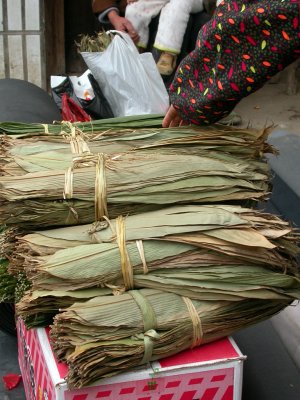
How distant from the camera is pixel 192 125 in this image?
6.56 ft

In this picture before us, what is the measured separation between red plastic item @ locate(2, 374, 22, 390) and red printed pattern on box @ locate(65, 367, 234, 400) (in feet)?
2.29

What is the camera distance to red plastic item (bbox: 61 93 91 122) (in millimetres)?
3178

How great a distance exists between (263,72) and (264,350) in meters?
0.85

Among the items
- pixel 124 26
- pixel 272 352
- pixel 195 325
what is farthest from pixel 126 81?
pixel 195 325

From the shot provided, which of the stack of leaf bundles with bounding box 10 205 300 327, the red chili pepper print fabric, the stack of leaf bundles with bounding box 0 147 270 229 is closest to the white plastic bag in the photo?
the red chili pepper print fabric

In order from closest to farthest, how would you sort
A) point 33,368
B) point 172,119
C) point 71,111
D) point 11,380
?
1. point 33,368
2. point 172,119
3. point 11,380
4. point 71,111

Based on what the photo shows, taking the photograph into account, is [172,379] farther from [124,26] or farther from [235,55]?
[124,26]

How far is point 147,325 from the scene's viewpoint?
1570 mm

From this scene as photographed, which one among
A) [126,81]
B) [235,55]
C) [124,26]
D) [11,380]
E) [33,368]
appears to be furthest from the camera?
[124,26]

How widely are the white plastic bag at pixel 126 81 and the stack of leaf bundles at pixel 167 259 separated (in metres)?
1.77

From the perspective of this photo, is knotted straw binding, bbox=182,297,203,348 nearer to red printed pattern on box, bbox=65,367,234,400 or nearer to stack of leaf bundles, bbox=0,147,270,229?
red printed pattern on box, bbox=65,367,234,400

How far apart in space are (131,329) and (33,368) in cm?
41

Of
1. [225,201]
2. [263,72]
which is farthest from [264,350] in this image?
[263,72]

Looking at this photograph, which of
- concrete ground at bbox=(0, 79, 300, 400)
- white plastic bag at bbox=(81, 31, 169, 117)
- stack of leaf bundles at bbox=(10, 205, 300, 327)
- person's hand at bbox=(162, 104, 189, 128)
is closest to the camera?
stack of leaf bundles at bbox=(10, 205, 300, 327)
